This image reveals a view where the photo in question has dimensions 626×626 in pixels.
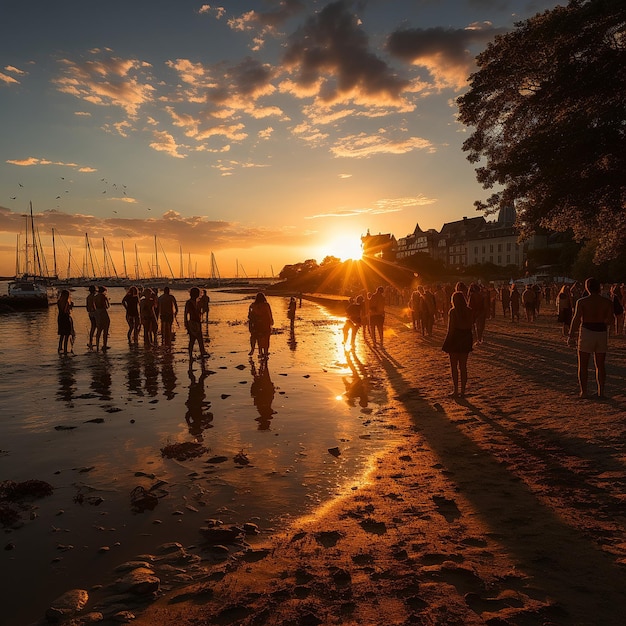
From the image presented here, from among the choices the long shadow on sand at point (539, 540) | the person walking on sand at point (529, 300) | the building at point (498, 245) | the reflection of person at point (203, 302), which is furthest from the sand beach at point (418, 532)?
the building at point (498, 245)

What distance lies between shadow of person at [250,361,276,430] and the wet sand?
2.57 metres

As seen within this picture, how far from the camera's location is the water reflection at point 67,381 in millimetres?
10461

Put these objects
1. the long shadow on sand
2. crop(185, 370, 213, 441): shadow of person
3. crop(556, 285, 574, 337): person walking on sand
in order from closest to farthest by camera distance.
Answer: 1. the long shadow on sand
2. crop(185, 370, 213, 441): shadow of person
3. crop(556, 285, 574, 337): person walking on sand

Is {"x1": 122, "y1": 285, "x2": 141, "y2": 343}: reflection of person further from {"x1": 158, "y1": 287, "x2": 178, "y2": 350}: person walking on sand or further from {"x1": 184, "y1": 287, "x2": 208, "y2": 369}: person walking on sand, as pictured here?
{"x1": 184, "y1": 287, "x2": 208, "y2": 369}: person walking on sand

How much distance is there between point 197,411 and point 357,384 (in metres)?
4.36

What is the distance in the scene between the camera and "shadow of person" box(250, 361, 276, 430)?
336 inches

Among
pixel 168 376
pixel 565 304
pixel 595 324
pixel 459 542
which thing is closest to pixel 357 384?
pixel 168 376

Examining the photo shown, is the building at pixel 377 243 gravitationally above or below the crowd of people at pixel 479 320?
above

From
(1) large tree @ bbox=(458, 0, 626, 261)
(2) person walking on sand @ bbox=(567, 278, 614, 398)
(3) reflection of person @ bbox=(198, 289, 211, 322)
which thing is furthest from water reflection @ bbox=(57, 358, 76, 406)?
(1) large tree @ bbox=(458, 0, 626, 261)

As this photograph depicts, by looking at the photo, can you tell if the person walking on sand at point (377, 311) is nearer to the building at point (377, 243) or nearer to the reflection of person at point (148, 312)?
the reflection of person at point (148, 312)

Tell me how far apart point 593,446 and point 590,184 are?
13.3 metres

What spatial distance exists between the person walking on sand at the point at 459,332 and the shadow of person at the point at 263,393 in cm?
384

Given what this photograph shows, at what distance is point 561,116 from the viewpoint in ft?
54.5

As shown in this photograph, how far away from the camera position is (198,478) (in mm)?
5801
